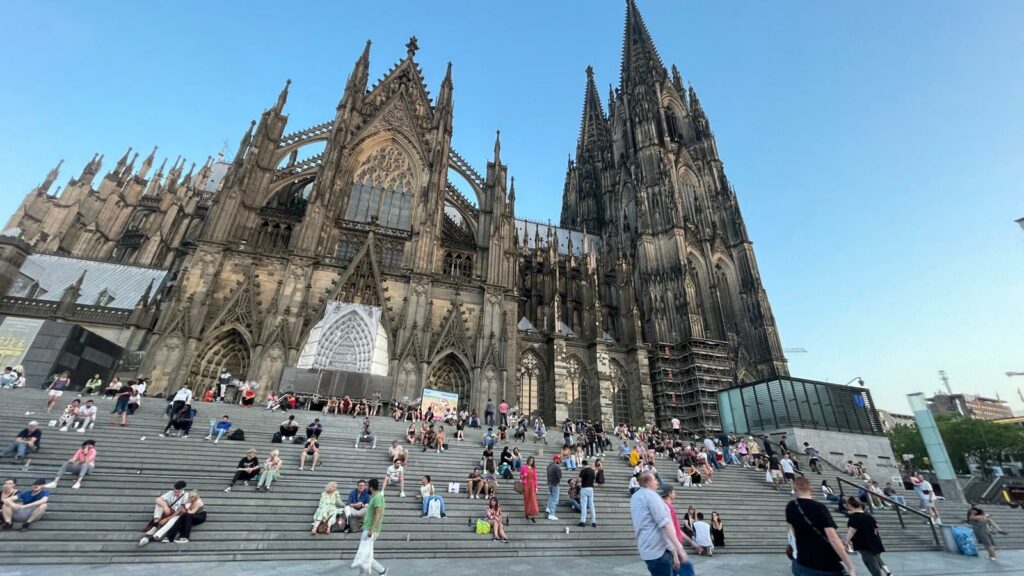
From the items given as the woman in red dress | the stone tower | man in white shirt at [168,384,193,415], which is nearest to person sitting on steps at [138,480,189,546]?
man in white shirt at [168,384,193,415]

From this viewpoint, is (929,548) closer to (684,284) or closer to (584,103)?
(684,284)

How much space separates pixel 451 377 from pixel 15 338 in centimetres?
1891

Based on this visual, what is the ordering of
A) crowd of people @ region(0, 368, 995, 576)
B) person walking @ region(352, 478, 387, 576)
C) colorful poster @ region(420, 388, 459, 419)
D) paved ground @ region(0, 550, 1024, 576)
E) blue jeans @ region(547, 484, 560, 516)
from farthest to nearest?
colorful poster @ region(420, 388, 459, 419), blue jeans @ region(547, 484, 560, 516), person walking @ region(352, 478, 387, 576), paved ground @ region(0, 550, 1024, 576), crowd of people @ region(0, 368, 995, 576)

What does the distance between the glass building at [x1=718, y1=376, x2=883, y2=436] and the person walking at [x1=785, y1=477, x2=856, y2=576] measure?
2208 cm

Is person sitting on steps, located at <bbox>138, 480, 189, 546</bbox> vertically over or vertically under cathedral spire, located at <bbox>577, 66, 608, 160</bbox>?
under

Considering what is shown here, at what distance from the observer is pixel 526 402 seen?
26609 millimetres

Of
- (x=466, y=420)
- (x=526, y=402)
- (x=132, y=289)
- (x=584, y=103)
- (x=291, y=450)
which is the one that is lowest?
(x=291, y=450)

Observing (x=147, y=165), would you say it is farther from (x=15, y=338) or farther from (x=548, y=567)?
(x=548, y=567)

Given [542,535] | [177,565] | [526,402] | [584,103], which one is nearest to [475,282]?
[526,402]

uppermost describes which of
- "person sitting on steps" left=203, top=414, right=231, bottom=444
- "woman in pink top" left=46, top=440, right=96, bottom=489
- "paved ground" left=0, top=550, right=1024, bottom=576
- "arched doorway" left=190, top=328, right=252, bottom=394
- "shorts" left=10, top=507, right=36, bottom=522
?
"arched doorway" left=190, top=328, right=252, bottom=394

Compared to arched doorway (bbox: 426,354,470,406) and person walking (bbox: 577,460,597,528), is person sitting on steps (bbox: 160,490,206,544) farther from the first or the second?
arched doorway (bbox: 426,354,470,406)

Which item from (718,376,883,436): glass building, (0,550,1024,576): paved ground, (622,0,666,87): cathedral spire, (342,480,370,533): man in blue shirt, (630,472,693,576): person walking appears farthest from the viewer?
(622,0,666,87): cathedral spire

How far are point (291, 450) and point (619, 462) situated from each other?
406 inches

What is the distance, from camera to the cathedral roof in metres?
23.3
